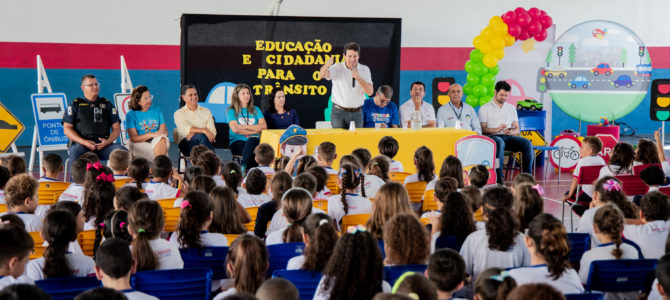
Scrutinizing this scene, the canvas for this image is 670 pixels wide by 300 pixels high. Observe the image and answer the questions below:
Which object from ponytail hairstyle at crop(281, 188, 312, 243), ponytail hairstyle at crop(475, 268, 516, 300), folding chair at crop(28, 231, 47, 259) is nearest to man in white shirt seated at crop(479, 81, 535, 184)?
ponytail hairstyle at crop(281, 188, 312, 243)

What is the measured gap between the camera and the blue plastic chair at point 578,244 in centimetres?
410

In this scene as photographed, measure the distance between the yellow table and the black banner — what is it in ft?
6.72

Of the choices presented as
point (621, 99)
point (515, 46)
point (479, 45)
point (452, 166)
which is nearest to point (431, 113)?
point (479, 45)

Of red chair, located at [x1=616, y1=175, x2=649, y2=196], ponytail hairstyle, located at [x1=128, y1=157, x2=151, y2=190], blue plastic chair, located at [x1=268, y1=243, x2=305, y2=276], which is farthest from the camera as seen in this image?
red chair, located at [x1=616, y1=175, x2=649, y2=196]

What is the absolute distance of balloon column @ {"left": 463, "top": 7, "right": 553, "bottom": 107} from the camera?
1089 cm

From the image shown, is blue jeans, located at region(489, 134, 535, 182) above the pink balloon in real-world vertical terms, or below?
below

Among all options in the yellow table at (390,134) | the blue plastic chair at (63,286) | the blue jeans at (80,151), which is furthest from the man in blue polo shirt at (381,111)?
the blue plastic chair at (63,286)

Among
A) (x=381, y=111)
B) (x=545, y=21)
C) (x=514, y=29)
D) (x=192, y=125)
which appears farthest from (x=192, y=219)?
(x=545, y=21)

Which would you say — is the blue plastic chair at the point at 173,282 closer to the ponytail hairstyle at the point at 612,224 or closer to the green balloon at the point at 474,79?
the ponytail hairstyle at the point at 612,224

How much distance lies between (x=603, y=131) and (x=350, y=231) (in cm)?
888

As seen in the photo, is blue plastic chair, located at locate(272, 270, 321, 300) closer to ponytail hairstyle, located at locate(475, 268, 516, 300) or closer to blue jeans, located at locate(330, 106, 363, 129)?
ponytail hairstyle, located at locate(475, 268, 516, 300)

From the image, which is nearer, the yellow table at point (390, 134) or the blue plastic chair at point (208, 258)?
the blue plastic chair at point (208, 258)

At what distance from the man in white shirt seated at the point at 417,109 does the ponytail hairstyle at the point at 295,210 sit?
5404 millimetres

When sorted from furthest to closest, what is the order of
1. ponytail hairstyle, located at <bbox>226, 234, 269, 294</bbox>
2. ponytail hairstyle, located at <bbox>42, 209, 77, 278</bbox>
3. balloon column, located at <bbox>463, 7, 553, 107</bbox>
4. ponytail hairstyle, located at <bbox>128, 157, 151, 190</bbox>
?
1. balloon column, located at <bbox>463, 7, 553, 107</bbox>
2. ponytail hairstyle, located at <bbox>128, 157, 151, 190</bbox>
3. ponytail hairstyle, located at <bbox>42, 209, 77, 278</bbox>
4. ponytail hairstyle, located at <bbox>226, 234, 269, 294</bbox>
